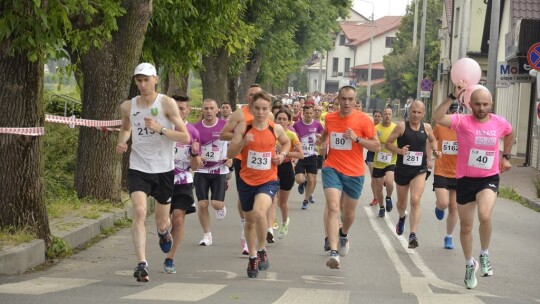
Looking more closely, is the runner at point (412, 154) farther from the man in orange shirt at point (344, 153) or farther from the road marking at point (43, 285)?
the road marking at point (43, 285)

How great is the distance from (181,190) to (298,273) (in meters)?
1.54

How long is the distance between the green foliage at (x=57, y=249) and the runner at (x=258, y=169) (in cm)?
225

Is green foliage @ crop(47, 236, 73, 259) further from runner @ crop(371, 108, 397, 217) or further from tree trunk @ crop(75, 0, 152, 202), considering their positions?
runner @ crop(371, 108, 397, 217)

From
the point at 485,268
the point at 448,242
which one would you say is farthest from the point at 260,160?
the point at 448,242

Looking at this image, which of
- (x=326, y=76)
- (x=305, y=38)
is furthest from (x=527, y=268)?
(x=326, y=76)

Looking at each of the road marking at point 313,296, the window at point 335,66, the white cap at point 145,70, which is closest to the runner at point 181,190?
the white cap at point 145,70

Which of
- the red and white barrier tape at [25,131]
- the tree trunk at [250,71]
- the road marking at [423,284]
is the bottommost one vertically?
the road marking at [423,284]

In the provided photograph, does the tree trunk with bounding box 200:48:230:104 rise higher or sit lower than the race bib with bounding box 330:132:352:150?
higher

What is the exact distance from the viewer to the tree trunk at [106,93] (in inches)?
673

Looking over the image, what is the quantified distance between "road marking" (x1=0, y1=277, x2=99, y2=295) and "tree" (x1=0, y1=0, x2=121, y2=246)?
174 cm

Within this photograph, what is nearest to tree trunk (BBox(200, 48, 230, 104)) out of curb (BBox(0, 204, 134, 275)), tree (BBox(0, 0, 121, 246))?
curb (BBox(0, 204, 134, 275))

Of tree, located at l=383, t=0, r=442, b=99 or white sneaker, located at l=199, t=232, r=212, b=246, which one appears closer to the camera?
white sneaker, located at l=199, t=232, r=212, b=246

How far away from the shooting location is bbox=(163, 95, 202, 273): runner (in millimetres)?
11716

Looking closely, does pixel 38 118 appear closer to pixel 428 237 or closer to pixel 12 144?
pixel 12 144
